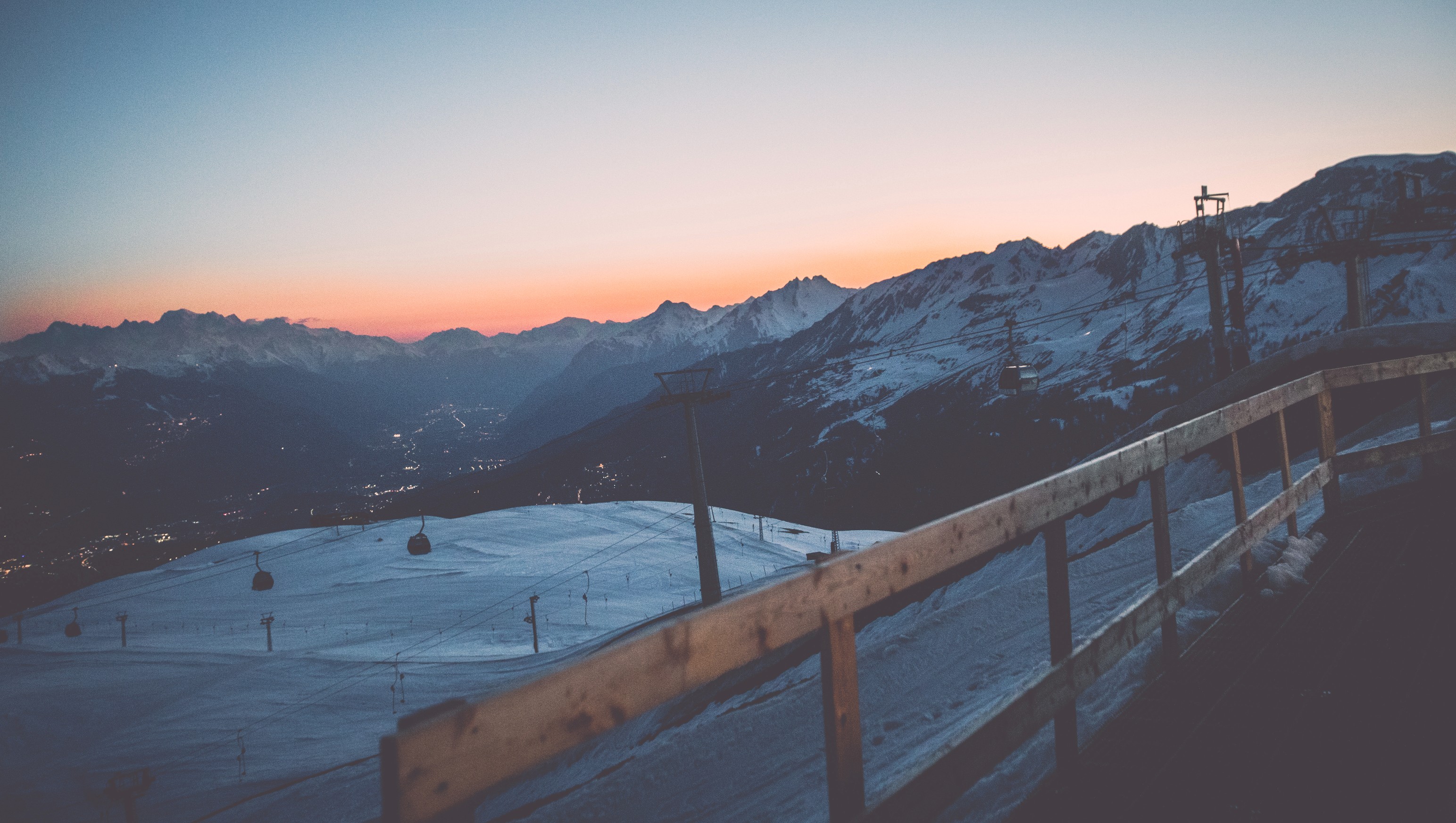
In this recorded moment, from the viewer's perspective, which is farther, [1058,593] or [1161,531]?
[1161,531]

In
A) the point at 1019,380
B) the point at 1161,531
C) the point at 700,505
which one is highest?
the point at 1161,531

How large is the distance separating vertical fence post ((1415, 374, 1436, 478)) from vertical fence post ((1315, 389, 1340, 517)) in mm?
1623

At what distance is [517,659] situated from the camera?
1874 inches

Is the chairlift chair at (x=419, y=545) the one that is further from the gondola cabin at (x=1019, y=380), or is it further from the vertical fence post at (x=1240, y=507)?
the vertical fence post at (x=1240, y=507)

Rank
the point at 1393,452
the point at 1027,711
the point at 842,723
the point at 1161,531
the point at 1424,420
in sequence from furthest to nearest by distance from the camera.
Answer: the point at 1424,420 → the point at 1393,452 → the point at 1161,531 → the point at 1027,711 → the point at 842,723

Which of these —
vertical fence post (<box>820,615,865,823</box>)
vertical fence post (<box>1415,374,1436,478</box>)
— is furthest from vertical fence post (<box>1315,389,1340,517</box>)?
vertical fence post (<box>820,615,865,823</box>)

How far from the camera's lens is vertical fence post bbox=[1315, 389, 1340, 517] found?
25.1 feet

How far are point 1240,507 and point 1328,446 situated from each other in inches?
119

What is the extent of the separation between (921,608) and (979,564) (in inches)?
124

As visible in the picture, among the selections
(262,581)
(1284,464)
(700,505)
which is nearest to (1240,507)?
(1284,464)

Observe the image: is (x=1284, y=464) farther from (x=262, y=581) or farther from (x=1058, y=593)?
(x=262, y=581)

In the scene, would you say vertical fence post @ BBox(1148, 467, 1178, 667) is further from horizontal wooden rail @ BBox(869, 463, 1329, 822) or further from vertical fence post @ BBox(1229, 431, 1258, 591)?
vertical fence post @ BBox(1229, 431, 1258, 591)

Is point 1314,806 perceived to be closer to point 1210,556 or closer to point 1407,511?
point 1210,556

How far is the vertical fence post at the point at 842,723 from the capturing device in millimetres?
2311
